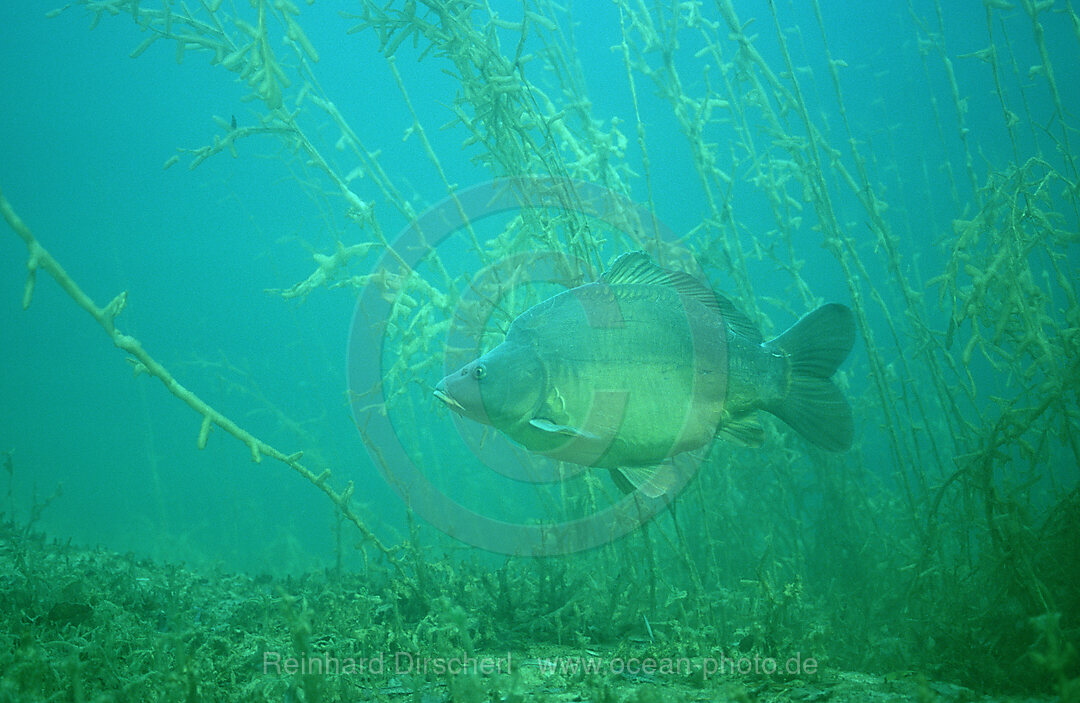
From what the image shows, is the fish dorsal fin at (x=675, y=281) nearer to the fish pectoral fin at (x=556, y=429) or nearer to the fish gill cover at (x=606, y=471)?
Answer: the fish gill cover at (x=606, y=471)

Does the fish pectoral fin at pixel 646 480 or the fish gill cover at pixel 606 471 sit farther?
the fish gill cover at pixel 606 471

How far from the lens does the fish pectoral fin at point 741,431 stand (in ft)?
9.25

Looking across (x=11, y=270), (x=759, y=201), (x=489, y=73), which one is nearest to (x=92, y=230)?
(x=11, y=270)

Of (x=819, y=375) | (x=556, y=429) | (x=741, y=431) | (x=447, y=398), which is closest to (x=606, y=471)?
(x=741, y=431)

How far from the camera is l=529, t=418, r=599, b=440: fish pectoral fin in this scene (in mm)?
2346

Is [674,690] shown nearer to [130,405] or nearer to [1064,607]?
[1064,607]

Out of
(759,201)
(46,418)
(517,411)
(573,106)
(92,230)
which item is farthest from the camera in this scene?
(92,230)

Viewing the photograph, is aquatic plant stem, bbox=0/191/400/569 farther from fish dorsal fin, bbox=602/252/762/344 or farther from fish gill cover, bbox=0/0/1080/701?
fish dorsal fin, bbox=602/252/762/344

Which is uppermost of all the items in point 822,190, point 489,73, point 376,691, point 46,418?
point 46,418

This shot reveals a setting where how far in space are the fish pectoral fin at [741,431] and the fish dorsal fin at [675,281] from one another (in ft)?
1.35

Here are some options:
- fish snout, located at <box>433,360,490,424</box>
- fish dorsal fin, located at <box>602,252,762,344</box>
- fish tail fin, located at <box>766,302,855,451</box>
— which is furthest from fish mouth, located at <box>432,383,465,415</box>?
fish tail fin, located at <box>766,302,855,451</box>

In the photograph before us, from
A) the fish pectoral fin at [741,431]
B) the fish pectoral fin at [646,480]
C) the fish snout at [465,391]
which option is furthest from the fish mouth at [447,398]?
the fish pectoral fin at [741,431]

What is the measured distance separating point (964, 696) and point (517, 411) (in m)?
2.01

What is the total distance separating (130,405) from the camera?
197 feet
